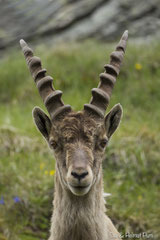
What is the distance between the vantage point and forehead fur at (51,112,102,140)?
5.47 meters

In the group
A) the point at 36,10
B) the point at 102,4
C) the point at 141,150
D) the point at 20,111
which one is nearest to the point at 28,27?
the point at 36,10

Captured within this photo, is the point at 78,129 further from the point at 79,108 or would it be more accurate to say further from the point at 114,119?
the point at 79,108

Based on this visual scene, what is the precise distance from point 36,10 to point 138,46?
4048 millimetres

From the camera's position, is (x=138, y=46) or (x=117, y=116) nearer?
(x=117, y=116)

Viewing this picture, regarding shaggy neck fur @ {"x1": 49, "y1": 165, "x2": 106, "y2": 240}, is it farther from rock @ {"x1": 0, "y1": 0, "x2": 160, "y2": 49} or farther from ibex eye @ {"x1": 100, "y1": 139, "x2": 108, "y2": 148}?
rock @ {"x1": 0, "y1": 0, "x2": 160, "y2": 49}

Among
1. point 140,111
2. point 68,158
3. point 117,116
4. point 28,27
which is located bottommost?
point 68,158

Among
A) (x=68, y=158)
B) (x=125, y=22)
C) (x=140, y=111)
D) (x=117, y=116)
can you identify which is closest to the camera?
(x=68, y=158)

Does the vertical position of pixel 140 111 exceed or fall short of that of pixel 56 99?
it exceeds it

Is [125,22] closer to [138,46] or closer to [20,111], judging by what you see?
[138,46]

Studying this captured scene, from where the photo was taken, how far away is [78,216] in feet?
18.5

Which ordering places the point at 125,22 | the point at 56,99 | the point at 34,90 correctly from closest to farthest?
1. the point at 56,99
2. the point at 34,90
3. the point at 125,22

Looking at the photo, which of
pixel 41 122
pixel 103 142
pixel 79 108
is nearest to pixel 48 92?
pixel 41 122

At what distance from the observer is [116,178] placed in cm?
947

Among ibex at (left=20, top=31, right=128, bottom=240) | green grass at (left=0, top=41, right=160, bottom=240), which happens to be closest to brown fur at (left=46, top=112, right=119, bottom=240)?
ibex at (left=20, top=31, right=128, bottom=240)
